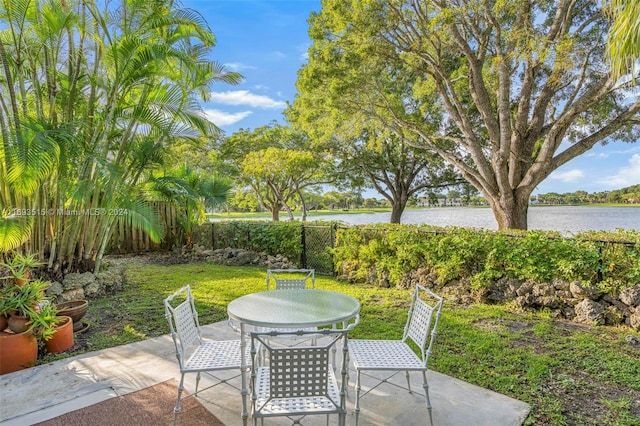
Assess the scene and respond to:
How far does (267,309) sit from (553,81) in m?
7.39

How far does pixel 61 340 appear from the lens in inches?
129

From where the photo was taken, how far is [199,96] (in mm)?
6074

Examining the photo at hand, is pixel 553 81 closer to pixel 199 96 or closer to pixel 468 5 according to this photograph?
pixel 468 5

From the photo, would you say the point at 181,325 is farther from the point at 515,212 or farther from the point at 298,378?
the point at 515,212

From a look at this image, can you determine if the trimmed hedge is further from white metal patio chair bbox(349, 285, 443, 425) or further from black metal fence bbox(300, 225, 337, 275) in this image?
white metal patio chair bbox(349, 285, 443, 425)

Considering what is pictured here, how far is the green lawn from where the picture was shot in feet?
7.89

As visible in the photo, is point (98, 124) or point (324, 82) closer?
point (98, 124)

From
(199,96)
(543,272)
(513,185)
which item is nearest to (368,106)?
(513,185)

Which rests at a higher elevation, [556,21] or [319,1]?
[319,1]

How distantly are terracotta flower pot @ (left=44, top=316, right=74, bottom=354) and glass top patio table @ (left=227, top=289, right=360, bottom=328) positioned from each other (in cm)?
207

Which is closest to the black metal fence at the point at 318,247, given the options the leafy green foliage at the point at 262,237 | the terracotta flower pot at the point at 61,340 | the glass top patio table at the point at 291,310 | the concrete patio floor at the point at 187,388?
the leafy green foliage at the point at 262,237

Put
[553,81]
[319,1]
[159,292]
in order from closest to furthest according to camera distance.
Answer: [159,292] → [553,81] → [319,1]

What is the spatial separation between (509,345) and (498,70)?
676 centimetres

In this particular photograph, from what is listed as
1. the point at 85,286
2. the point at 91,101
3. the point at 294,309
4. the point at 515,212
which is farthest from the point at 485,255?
the point at 91,101
